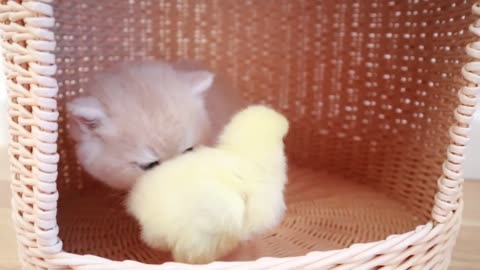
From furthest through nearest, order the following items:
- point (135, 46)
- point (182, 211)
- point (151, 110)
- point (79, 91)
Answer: point (135, 46) → point (79, 91) → point (151, 110) → point (182, 211)

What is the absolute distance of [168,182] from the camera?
2.15 feet

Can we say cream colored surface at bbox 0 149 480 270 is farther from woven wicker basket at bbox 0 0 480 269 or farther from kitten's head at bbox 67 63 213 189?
kitten's head at bbox 67 63 213 189

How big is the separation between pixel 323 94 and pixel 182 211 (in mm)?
670

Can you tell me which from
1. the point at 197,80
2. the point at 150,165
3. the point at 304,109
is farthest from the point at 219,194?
the point at 304,109

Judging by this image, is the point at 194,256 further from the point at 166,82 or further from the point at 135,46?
the point at 135,46

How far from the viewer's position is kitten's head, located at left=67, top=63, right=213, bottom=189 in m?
0.81

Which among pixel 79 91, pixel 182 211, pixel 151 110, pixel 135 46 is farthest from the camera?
pixel 135 46

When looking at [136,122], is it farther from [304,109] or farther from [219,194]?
[304,109]

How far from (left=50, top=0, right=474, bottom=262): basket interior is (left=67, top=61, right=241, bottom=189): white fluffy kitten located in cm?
16

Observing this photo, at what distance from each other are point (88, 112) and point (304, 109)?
0.56 m

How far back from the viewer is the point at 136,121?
2.65 ft

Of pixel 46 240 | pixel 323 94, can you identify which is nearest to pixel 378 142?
pixel 323 94

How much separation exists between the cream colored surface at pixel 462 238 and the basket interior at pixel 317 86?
0.52ft

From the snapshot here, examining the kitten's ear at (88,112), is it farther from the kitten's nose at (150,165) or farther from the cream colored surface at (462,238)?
the cream colored surface at (462,238)
